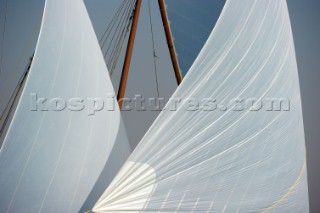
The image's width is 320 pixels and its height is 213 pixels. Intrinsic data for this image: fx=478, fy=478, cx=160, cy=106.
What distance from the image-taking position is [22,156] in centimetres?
363

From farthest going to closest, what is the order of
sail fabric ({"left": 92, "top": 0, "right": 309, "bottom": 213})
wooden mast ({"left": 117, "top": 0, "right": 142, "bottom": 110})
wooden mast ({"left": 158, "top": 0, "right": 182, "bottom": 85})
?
1. wooden mast ({"left": 158, "top": 0, "right": 182, "bottom": 85})
2. wooden mast ({"left": 117, "top": 0, "right": 142, "bottom": 110})
3. sail fabric ({"left": 92, "top": 0, "right": 309, "bottom": 213})

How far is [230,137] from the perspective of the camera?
3.88 m

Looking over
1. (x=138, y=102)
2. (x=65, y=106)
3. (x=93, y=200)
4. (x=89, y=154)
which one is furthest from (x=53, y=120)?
(x=138, y=102)

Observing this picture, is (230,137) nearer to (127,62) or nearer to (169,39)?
(127,62)

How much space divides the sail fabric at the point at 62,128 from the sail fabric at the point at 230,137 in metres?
0.45

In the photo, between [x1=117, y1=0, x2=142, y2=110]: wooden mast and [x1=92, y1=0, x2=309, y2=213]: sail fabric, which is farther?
[x1=117, y1=0, x2=142, y2=110]: wooden mast

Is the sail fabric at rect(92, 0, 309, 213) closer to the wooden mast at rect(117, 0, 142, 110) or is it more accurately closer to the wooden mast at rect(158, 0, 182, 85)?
the wooden mast at rect(117, 0, 142, 110)

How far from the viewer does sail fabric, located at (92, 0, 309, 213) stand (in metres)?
3.59

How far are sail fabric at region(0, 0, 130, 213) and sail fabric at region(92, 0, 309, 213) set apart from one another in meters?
0.45

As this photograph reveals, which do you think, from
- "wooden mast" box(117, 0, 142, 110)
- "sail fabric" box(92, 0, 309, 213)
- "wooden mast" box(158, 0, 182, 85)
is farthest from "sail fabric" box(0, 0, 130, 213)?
"wooden mast" box(158, 0, 182, 85)

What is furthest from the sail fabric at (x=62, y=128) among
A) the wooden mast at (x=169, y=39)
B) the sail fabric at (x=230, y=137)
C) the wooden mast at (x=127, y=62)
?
the wooden mast at (x=169, y=39)

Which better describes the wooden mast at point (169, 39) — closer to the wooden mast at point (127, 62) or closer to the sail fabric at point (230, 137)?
the wooden mast at point (127, 62)

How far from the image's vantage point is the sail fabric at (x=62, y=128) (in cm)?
363

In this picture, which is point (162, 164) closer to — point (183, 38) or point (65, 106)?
point (65, 106)
